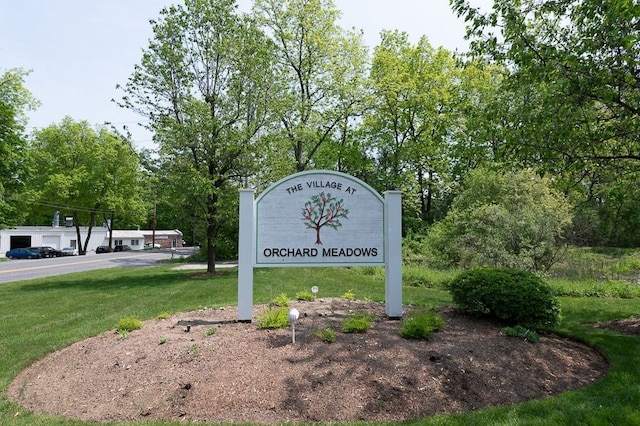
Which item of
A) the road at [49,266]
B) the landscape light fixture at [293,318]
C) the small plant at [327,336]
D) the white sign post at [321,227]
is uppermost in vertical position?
the white sign post at [321,227]

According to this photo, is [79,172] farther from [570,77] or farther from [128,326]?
[570,77]

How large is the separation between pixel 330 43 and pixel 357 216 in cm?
1989

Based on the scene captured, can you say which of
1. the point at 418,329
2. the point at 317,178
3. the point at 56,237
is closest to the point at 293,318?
the point at 418,329

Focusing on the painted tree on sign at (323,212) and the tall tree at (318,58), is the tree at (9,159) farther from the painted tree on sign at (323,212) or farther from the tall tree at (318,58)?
the painted tree on sign at (323,212)

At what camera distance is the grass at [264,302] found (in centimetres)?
390

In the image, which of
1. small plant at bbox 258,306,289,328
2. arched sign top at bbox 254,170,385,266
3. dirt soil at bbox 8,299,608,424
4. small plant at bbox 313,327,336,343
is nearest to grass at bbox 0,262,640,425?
dirt soil at bbox 8,299,608,424

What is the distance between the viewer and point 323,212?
6832 millimetres

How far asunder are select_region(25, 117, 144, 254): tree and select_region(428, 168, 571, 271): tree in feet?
120

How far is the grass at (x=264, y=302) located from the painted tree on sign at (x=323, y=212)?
2.57 metres

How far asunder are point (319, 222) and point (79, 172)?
45393mm

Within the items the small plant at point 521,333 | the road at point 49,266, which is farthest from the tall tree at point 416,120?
the small plant at point 521,333

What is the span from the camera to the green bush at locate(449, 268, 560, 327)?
6.11 metres

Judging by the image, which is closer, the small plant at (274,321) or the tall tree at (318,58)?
the small plant at (274,321)

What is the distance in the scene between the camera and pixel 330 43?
24.3m
